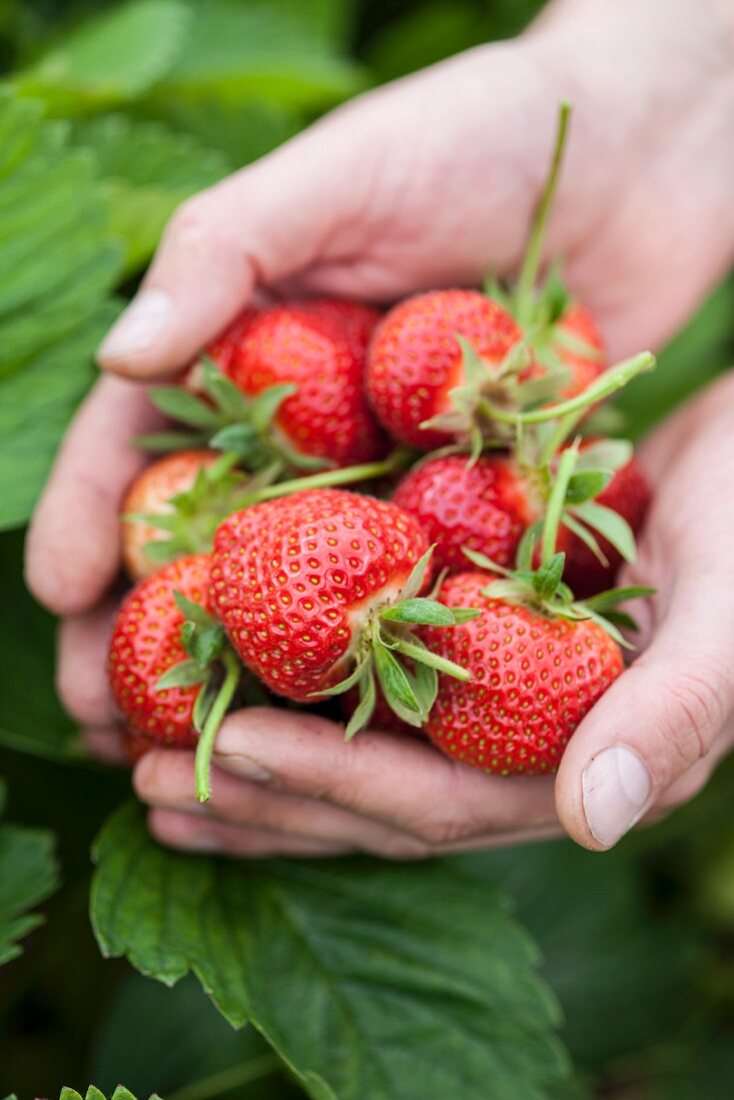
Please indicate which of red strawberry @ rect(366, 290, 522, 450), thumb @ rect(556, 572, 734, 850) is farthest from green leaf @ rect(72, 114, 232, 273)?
thumb @ rect(556, 572, 734, 850)

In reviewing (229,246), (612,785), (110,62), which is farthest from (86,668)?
(110,62)

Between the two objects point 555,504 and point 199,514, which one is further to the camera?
point 199,514

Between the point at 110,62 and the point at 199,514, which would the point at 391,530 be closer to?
the point at 199,514

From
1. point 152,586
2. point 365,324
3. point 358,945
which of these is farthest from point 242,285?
point 358,945

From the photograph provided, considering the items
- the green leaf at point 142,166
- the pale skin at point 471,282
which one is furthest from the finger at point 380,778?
the green leaf at point 142,166

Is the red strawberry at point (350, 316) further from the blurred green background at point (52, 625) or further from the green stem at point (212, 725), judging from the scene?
the green stem at point (212, 725)

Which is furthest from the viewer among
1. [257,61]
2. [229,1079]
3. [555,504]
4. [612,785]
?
[257,61]

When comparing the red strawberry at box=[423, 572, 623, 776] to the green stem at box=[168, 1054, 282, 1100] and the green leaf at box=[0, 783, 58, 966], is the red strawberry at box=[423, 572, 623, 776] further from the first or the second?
the green stem at box=[168, 1054, 282, 1100]
